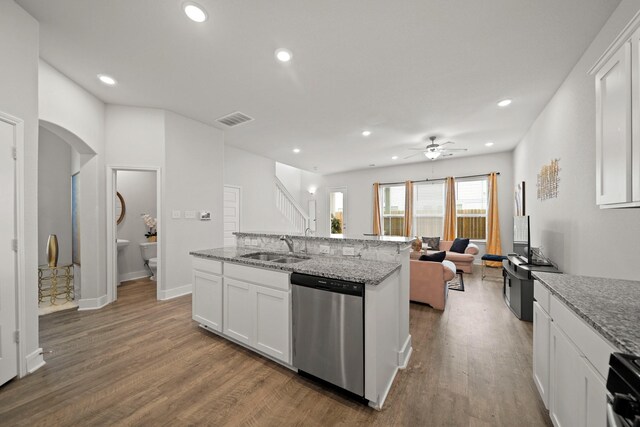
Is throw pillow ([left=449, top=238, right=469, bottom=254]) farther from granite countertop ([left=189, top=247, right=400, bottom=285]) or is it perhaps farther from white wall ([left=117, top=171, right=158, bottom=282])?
white wall ([left=117, top=171, right=158, bottom=282])

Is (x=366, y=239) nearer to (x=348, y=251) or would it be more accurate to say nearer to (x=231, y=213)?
(x=348, y=251)

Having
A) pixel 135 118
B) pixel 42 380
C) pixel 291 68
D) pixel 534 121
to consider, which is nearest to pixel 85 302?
pixel 42 380

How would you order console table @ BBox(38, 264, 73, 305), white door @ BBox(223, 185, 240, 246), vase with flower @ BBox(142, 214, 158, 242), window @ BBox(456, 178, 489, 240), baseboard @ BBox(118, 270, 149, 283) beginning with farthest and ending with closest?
1. window @ BBox(456, 178, 489, 240)
2. white door @ BBox(223, 185, 240, 246)
3. vase with flower @ BBox(142, 214, 158, 242)
4. baseboard @ BBox(118, 270, 149, 283)
5. console table @ BBox(38, 264, 73, 305)

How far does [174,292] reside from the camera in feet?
13.0

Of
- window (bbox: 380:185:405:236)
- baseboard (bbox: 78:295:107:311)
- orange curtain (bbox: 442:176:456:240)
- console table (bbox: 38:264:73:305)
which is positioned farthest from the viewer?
window (bbox: 380:185:405:236)

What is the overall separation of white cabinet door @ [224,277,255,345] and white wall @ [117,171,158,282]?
386cm

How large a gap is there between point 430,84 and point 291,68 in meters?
1.73

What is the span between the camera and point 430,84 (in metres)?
3.04

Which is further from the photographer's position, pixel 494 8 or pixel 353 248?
pixel 353 248

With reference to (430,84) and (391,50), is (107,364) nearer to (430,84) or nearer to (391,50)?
(391,50)

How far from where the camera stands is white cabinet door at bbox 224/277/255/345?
7.59 ft

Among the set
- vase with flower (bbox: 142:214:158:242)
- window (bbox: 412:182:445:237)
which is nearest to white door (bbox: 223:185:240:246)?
vase with flower (bbox: 142:214:158:242)

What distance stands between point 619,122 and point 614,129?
0.06 meters

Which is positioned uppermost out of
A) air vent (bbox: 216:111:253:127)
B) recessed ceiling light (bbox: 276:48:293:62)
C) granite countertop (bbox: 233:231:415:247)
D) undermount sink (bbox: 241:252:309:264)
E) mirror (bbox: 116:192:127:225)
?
recessed ceiling light (bbox: 276:48:293:62)
